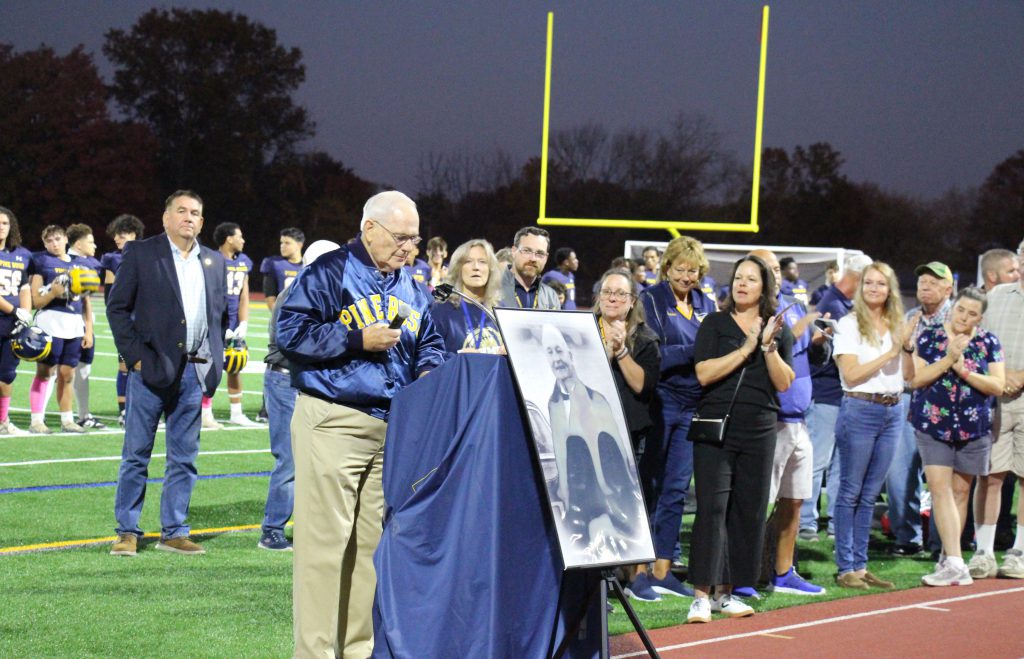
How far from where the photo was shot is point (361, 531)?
16.3ft

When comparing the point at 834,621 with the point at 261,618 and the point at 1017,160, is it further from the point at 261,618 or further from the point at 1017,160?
the point at 1017,160

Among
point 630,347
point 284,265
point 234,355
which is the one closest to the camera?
point 630,347

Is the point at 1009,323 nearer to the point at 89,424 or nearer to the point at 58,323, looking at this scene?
the point at 58,323

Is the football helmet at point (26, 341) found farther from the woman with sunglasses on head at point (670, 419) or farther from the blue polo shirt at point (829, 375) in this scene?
the blue polo shirt at point (829, 375)

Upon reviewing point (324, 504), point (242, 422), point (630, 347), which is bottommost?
point (242, 422)

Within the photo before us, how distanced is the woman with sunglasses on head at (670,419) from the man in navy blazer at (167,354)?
2904mm

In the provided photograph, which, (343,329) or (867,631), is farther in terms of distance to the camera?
(867,631)

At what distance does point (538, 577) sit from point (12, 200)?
5001 centimetres

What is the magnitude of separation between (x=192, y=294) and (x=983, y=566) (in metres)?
5.72

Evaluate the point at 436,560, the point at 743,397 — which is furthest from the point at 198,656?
the point at 743,397

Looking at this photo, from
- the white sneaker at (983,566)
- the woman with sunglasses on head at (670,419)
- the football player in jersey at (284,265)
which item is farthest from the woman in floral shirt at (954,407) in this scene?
the football player in jersey at (284,265)

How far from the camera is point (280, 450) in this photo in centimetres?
767

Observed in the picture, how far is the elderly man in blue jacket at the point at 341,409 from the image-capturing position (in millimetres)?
4750

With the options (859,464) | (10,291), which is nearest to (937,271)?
(859,464)
